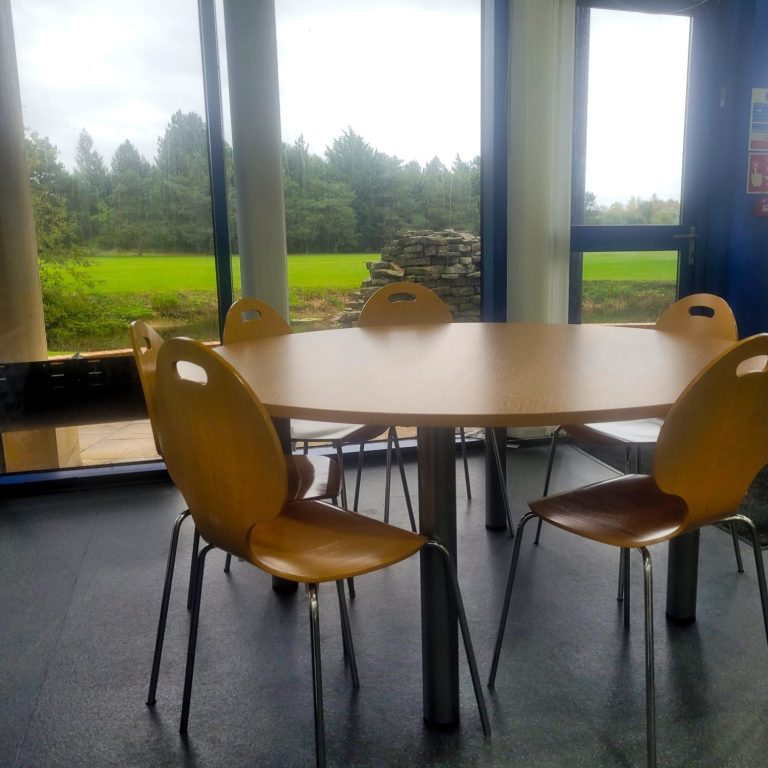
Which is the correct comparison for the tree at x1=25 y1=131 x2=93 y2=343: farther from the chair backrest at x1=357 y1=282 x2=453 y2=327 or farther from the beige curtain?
the beige curtain

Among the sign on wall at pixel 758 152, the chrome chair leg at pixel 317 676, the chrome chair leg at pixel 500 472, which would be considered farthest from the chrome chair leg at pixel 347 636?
the sign on wall at pixel 758 152

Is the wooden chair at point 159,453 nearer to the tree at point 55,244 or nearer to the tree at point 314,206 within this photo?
the tree at point 55,244

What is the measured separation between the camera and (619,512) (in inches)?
62.4

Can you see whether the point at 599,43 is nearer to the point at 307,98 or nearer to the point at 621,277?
the point at 621,277

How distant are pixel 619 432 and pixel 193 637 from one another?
1474 mm

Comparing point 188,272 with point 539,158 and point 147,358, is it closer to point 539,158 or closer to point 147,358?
point 147,358

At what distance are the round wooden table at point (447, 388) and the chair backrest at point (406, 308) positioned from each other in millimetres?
750

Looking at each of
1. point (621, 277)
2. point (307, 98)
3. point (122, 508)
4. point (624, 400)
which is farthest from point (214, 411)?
point (621, 277)

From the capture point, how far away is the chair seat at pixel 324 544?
1.33 m

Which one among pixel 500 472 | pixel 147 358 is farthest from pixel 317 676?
pixel 500 472

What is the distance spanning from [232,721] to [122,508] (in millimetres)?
1671

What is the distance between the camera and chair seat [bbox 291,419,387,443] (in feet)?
7.90

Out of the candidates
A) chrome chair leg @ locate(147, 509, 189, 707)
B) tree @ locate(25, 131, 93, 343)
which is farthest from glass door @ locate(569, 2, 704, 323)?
chrome chair leg @ locate(147, 509, 189, 707)

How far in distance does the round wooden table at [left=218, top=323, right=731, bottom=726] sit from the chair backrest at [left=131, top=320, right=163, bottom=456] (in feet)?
0.69
